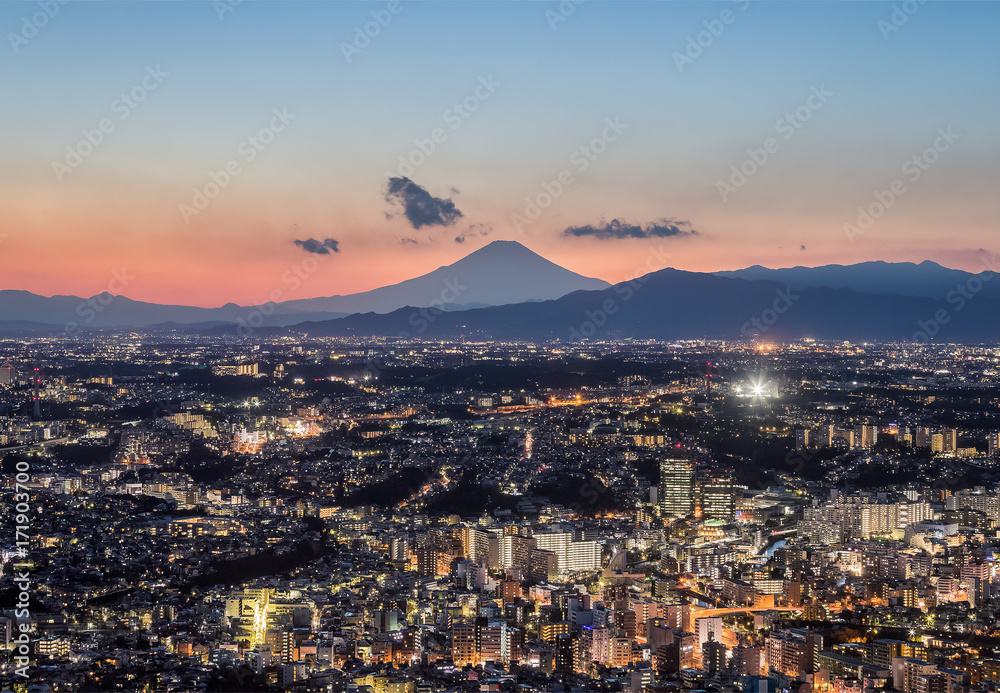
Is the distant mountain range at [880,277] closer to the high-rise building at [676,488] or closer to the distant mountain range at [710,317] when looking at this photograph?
the distant mountain range at [710,317]

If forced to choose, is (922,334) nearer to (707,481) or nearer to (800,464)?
(800,464)

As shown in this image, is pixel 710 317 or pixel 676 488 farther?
pixel 710 317

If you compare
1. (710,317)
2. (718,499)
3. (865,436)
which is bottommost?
(718,499)

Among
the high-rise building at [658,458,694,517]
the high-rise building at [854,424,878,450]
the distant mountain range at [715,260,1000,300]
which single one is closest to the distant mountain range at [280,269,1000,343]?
the distant mountain range at [715,260,1000,300]

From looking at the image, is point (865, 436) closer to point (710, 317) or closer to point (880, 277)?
point (710, 317)

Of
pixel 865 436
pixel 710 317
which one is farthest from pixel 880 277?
pixel 865 436

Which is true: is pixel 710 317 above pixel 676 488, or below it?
above
